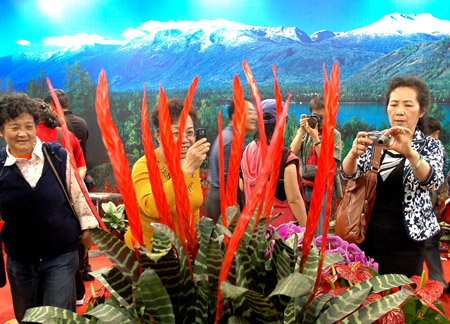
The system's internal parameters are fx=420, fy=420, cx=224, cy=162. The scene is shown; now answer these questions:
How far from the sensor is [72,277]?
201cm

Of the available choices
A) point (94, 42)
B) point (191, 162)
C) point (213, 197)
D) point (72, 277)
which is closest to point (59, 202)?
point (72, 277)

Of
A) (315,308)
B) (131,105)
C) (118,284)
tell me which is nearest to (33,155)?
(118,284)

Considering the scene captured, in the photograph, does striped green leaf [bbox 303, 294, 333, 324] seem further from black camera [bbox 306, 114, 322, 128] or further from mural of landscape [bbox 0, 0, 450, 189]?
mural of landscape [bbox 0, 0, 450, 189]

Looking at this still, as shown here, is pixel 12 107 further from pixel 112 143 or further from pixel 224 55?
pixel 224 55

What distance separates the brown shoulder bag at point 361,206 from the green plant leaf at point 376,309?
4.20ft

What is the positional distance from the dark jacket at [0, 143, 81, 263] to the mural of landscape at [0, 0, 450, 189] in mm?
4233

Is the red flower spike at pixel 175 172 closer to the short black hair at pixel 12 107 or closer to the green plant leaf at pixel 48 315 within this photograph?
the green plant leaf at pixel 48 315

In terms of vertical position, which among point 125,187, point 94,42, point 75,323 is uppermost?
point 94,42

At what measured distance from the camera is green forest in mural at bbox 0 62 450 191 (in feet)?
19.3

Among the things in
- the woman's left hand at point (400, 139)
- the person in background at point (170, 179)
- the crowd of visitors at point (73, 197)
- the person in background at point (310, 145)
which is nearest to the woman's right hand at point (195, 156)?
the person in background at point (170, 179)

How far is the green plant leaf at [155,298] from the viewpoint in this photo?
0.62 metres

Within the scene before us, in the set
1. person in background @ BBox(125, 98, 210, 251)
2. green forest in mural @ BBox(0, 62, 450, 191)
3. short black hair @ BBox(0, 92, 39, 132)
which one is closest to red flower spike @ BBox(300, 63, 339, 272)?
person in background @ BBox(125, 98, 210, 251)

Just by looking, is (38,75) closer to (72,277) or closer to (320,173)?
(72,277)

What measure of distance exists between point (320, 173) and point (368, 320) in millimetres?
264
